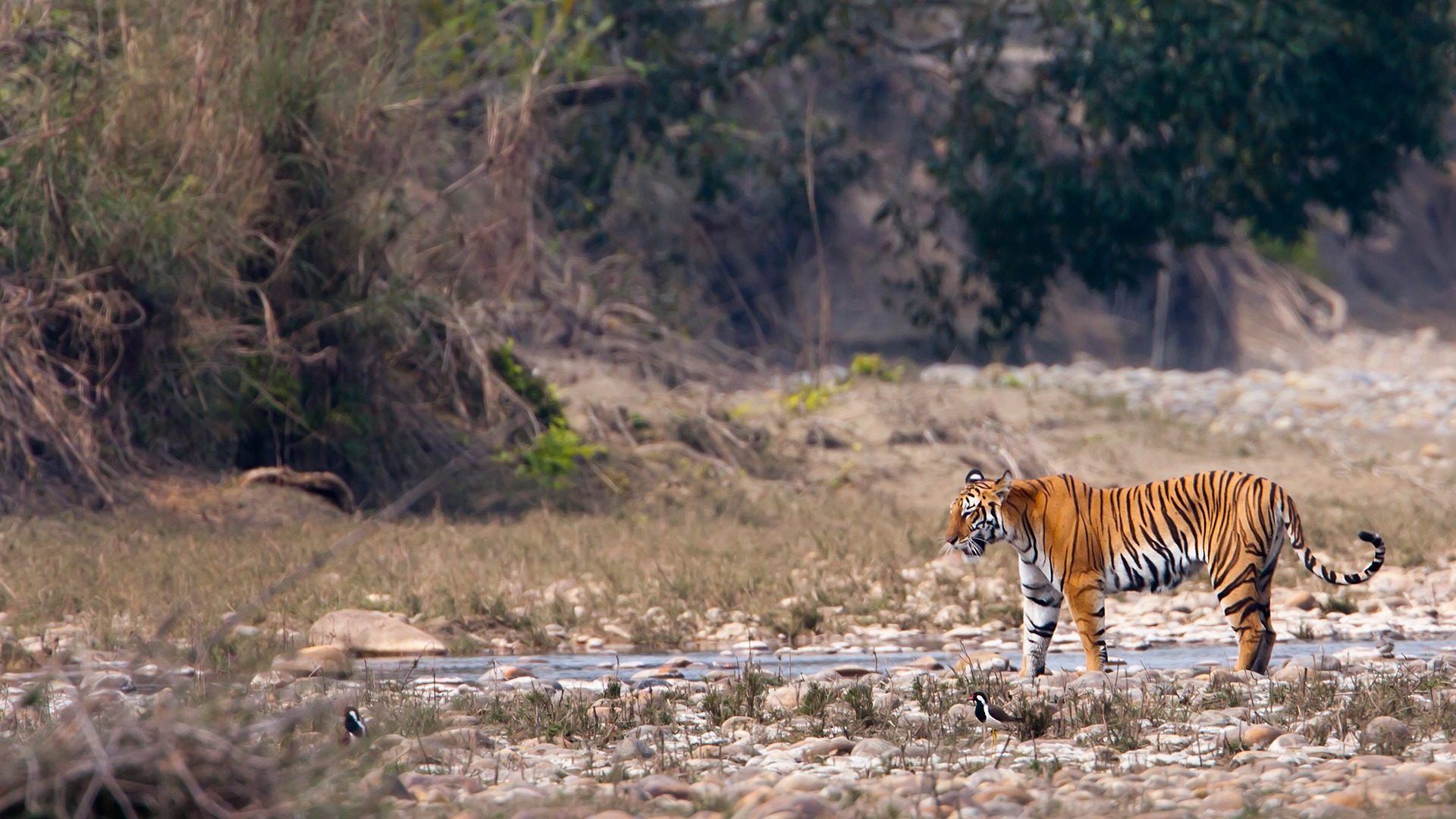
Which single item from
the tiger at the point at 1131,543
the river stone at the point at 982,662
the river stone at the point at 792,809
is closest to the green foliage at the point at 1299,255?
the river stone at the point at 982,662

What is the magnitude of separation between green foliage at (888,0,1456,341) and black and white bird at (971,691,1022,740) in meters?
13.9

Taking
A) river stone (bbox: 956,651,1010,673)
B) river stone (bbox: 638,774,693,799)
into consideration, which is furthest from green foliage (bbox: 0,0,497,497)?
river stone (bbox: 638,774,693,799)

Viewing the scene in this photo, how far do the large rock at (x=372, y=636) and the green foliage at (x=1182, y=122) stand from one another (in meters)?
12.5

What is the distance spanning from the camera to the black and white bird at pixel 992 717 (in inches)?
248

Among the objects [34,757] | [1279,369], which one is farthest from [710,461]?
[1279,369]

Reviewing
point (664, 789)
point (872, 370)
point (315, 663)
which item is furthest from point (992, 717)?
point (872, 370)

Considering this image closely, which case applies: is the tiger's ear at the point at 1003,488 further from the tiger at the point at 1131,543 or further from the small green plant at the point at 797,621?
the small green plant at the point at 797,621

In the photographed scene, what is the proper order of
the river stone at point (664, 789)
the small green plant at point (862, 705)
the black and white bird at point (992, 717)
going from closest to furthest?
the river stone at point (664, 789), the black and white bird at point (992, 717), the small green plant at point (862, 705)

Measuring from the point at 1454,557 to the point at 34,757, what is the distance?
9682 mm

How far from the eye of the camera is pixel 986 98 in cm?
2011

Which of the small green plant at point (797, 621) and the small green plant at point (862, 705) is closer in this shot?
the small green plant at point (862, 705)

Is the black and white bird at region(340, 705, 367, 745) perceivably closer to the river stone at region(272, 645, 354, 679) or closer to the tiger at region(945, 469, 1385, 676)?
the river stone at region(272, 645, 354, 679)

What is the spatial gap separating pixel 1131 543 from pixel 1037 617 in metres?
0.52

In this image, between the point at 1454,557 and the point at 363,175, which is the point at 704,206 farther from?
the point at 1454,557
